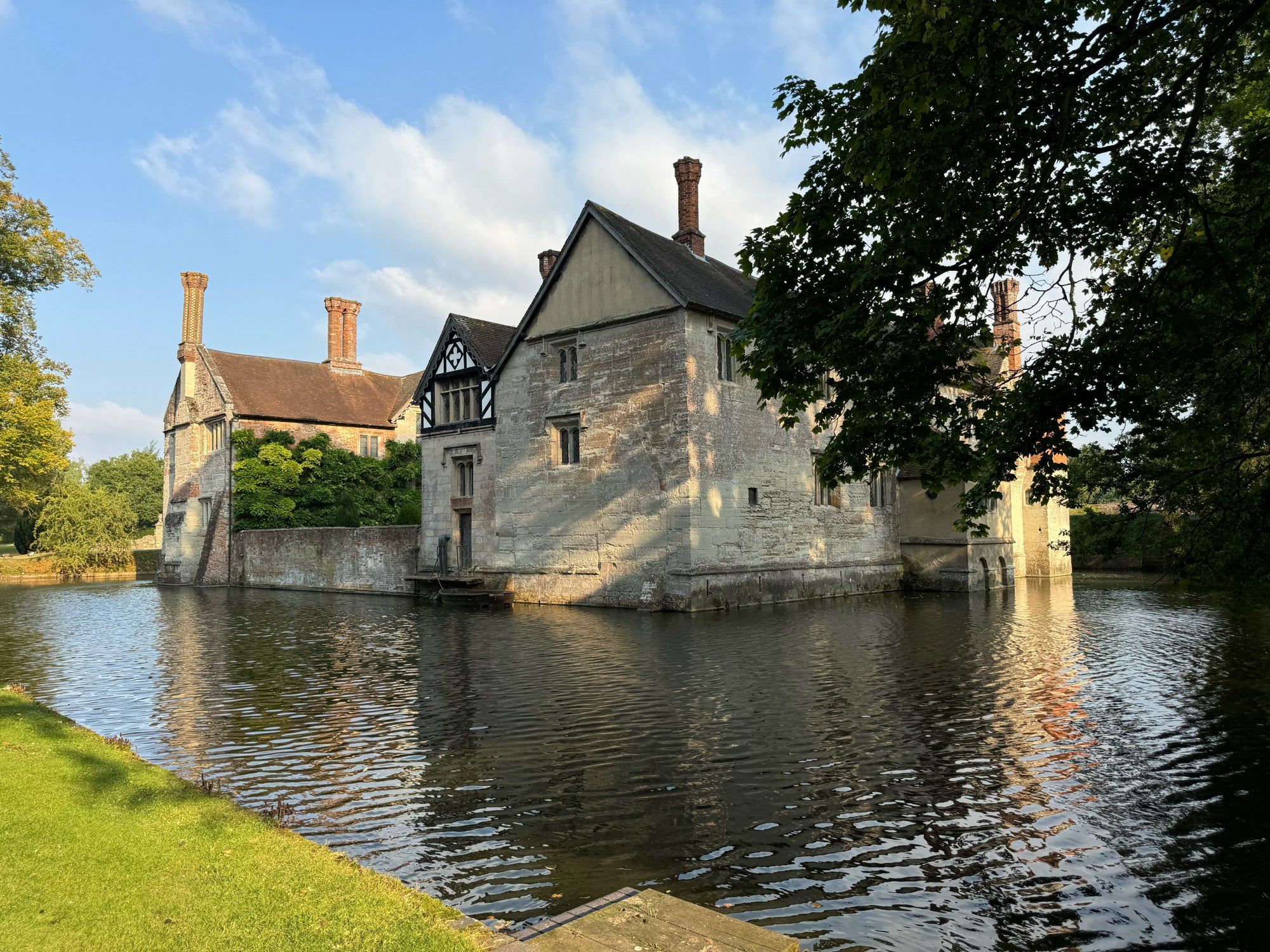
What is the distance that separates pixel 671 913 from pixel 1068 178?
712 centimetres

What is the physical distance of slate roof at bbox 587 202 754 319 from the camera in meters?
23.3

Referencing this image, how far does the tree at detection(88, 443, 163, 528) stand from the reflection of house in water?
61.2m

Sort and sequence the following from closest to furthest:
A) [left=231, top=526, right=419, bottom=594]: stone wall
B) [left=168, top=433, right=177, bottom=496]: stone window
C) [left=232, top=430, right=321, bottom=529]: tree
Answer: [left=231, top=526, right=419, bottom=594]: stone wall → [left=232, top=430, right=321, bottom=529]: tree → [left=168, top=433, right=177, bottom=496]: stone window

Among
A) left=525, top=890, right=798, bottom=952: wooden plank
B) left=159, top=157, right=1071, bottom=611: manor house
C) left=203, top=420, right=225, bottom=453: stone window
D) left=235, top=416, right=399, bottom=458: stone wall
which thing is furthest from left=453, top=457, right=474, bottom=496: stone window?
left=525, top=890, right=798, bottom=952: wooden plank

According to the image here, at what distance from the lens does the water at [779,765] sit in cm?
490

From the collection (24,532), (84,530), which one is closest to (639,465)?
(84,530)

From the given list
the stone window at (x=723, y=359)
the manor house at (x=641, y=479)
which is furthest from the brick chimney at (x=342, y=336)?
the stone window at (x=723, y=359)

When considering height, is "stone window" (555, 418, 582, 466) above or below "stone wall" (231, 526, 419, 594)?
above

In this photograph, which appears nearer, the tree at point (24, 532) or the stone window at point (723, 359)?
the stone window at point (723, 359)

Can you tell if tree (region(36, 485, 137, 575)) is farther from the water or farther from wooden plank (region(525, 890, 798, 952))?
wooden plank (region(525, 890, 798, 952))

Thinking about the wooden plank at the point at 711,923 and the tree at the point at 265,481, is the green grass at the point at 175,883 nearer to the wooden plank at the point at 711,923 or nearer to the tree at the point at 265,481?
the wooden plank at the point at 711,923

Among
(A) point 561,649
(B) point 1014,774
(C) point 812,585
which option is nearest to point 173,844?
(B) point 1014,774

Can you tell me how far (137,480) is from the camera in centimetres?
8062

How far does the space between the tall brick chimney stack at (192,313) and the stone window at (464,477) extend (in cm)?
2132
